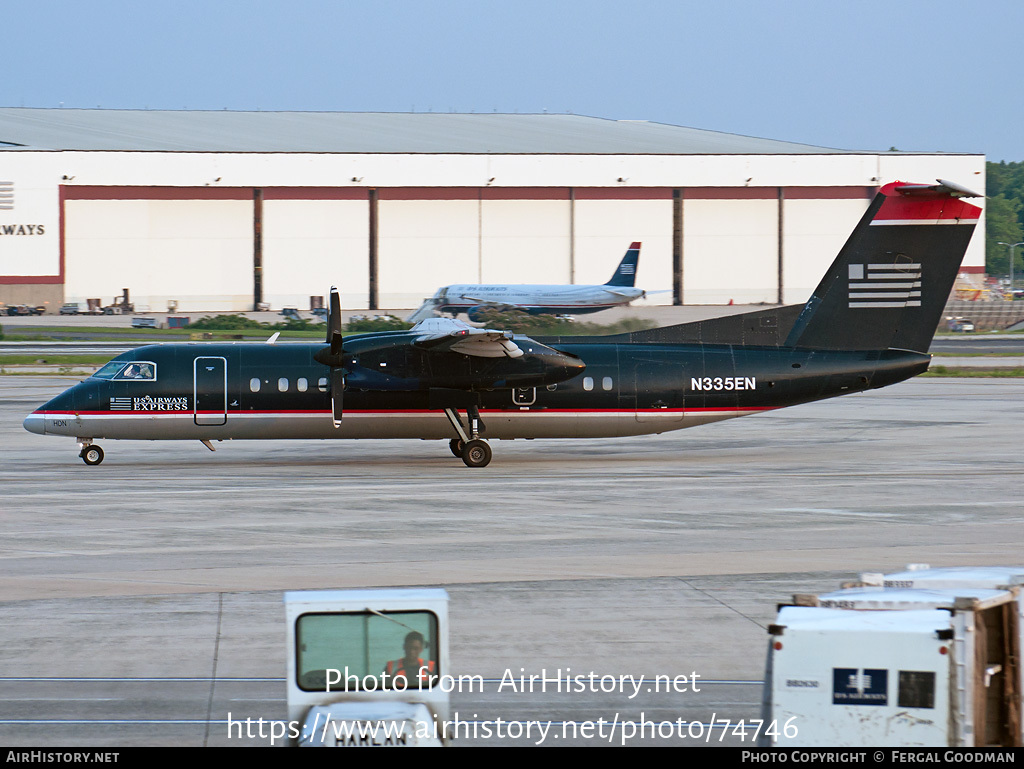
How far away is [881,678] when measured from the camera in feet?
24.1

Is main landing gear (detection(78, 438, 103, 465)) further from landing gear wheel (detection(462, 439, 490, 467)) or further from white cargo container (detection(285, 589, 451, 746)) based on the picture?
white cargo container (detection(285, 589, 451, 746))

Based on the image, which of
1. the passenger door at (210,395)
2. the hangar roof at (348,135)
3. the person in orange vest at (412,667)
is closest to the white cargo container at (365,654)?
the person in orange vest at (412,667)

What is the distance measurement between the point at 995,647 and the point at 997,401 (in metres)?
37.2

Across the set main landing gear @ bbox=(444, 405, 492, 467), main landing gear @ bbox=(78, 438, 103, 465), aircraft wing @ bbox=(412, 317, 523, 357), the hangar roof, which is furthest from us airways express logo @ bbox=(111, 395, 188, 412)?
the hangar roof

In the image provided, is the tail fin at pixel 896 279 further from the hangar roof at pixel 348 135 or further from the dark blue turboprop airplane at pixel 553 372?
the hangar roof at pixel 348 135

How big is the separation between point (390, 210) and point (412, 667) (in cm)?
8301

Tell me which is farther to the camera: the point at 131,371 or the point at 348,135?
the point at 348,135

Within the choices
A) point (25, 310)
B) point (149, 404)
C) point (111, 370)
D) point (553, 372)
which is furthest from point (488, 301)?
point (149, 404)

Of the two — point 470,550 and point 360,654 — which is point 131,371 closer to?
point 470,550

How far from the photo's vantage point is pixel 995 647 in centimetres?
812

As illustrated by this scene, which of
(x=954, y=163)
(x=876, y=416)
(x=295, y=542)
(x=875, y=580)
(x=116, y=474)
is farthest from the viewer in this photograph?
(x=954, y=163)

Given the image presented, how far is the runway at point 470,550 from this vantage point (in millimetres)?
11062
